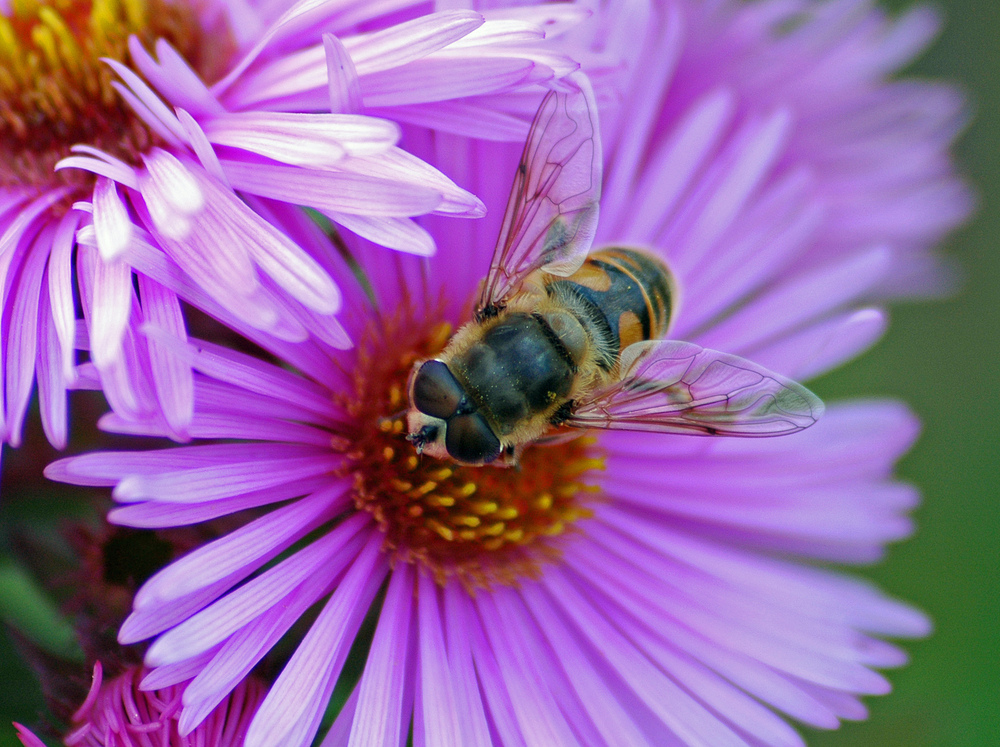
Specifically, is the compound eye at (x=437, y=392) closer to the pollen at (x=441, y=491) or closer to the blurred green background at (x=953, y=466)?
the pollen at (x=441, y=491)

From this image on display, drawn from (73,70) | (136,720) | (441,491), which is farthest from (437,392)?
(73,70)

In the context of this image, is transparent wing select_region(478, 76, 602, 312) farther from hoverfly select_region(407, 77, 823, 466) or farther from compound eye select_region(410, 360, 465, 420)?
compound eye select_region(410, 360, 465, 420)

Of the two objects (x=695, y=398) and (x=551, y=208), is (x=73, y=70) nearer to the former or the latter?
(x=551, y=208)

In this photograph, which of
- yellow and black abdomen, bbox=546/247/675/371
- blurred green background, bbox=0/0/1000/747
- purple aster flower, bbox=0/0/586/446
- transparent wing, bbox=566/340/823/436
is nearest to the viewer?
purple aster flower, bbox=0/0/586/446

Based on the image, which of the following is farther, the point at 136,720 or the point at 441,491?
the point at 441,491

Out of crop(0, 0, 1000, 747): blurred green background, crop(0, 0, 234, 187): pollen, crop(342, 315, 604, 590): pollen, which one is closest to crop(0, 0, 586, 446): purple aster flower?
crop(0, 0, 234, 187): pollen

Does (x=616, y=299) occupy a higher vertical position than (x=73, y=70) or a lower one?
lower

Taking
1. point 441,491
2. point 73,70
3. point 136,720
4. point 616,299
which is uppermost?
point 73,70
